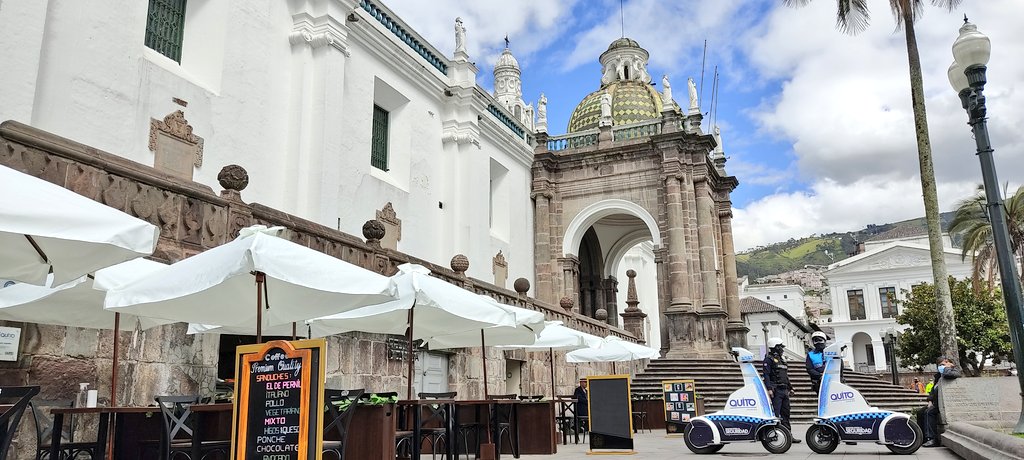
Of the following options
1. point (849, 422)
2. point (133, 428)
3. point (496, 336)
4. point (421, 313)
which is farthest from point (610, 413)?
point (133, 428)

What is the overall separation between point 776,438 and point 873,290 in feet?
193

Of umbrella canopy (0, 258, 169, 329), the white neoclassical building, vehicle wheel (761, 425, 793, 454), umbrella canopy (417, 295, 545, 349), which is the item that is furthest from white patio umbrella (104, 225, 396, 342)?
the white neoclassical building

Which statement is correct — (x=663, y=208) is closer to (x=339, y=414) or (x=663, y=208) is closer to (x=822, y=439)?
(x=822, y=439)

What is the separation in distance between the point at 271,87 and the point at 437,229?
730 cm

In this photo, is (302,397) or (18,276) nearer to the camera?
(302,397)

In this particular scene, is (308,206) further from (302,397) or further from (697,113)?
(697,113)

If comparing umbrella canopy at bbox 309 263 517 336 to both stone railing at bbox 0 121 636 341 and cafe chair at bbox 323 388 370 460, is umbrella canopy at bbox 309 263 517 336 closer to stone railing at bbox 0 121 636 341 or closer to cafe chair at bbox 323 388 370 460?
cafe chair at bbox 323 388 370 460

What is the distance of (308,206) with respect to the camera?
15484 millimetres

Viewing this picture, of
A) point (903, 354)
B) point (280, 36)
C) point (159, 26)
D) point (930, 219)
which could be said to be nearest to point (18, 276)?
point (159, 26)

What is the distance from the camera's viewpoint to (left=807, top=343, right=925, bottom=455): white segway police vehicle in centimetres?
890

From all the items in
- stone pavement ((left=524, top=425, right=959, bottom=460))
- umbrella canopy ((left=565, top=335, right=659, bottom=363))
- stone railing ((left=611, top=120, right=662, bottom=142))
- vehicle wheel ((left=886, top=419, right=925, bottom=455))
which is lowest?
stone pavement ((left=524, top=425, right=959, bottom=460))

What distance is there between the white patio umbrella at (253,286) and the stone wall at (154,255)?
158 centimetres

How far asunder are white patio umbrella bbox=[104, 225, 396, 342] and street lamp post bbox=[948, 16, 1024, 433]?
21.9ft

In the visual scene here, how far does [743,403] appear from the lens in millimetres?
9758
